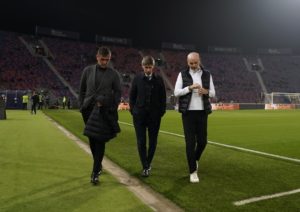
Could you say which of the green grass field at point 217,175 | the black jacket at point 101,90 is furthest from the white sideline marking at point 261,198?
the black jacket at point 101,90

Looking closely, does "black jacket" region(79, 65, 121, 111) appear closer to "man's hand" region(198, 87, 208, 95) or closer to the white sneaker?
"man's hand" region(198, 87, 208, 95)

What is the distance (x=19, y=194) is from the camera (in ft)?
14.9

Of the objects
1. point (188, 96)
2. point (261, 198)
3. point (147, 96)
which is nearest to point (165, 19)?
point (147, 96)

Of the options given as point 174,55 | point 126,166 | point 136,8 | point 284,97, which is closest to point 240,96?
point 284,97

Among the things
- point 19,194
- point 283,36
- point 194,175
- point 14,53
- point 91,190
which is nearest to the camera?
point 19,194

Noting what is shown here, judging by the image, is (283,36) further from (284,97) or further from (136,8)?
(136,8)

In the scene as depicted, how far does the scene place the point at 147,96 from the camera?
579 cm

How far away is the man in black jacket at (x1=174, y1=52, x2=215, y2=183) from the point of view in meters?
5.39

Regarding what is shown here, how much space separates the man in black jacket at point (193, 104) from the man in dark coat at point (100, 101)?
1.02 meters

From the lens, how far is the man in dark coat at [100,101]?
506cm

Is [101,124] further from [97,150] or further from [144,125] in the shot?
[144,125]

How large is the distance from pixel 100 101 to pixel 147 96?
100 cm

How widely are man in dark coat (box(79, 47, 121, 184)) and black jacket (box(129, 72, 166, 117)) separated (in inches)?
24.3

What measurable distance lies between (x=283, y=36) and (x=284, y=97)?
1478cm
